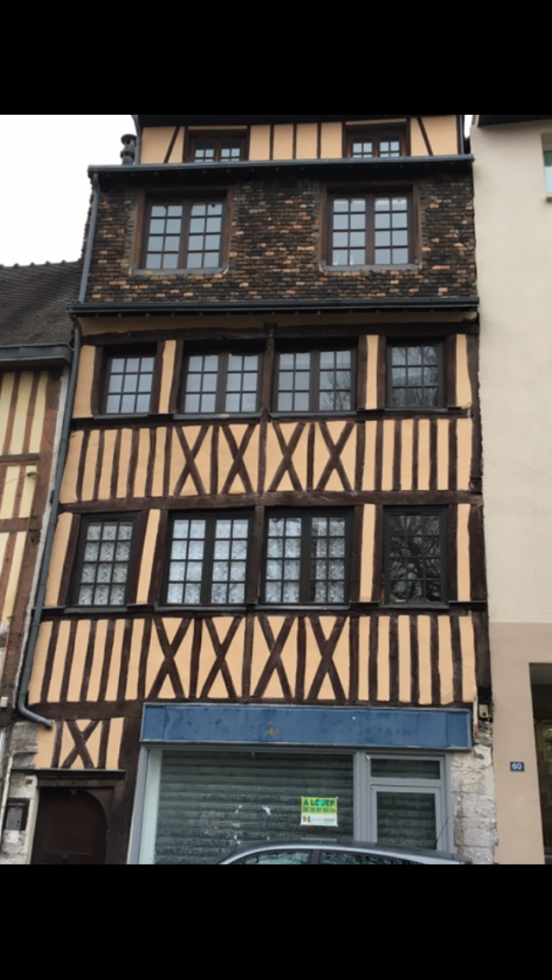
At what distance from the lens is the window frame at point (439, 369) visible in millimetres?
11895

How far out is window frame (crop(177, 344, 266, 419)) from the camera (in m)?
12.3

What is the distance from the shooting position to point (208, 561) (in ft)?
38.4

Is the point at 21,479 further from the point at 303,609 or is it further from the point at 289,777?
the point at 289,777

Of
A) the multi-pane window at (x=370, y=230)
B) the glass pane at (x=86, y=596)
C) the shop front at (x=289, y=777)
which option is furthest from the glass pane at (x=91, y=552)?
the multi-pane window at (x=370, y=230)

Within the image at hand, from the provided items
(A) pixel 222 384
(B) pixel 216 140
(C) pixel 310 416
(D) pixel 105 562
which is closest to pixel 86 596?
(D) pixel 105 562

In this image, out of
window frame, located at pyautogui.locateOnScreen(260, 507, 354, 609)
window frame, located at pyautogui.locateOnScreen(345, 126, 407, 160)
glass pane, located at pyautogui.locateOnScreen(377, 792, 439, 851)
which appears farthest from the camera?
window frame, located at pyautogui.locateOnScreen(345, 126, 407, 160)

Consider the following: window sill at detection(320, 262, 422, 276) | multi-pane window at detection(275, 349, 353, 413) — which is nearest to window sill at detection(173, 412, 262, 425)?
multi-pane window at detection(275, 349, 353, 413)

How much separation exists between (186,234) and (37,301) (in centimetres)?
287

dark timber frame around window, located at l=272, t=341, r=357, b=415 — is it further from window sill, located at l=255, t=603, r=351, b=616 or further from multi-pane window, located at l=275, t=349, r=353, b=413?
window sill, located at l=255, t=603, r=351, b=616

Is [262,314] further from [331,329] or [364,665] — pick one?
Answer: [364,665]

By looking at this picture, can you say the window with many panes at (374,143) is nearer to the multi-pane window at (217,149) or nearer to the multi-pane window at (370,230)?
the multi-pane window at (370,230)

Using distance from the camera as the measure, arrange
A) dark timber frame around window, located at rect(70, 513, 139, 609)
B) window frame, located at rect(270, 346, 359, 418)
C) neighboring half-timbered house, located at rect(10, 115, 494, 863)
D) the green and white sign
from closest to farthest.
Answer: the green and white sign < neighboring half-timbered house, located at rect(10, 115, 494, 863) < dark timber frame around window, located at rect(70, 513, 139, 609) < window frame, located at rect(270, 346, 359, 418)

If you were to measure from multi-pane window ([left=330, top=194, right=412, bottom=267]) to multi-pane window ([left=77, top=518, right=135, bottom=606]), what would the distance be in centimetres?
494

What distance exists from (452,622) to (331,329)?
4.33m
